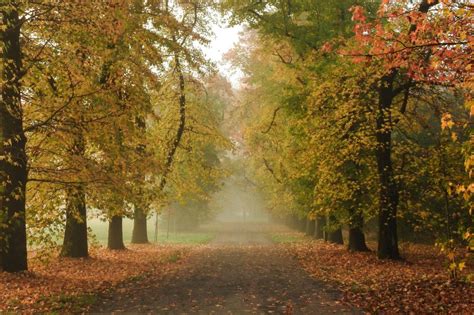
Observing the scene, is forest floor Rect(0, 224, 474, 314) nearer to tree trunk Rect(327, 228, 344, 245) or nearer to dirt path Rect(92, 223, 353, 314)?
dirt path Rect(92, 223, 353, 314)

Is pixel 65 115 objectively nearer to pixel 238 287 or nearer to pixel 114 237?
pixel 238 287

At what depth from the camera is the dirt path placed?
10773 millimetres

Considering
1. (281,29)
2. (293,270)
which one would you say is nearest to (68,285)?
(293,270)

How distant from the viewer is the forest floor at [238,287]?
35.1 ft

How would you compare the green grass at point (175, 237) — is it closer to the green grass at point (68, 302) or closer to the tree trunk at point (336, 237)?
the tree trunk at point (336, 237)

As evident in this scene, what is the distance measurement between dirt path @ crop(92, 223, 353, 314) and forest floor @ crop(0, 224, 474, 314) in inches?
0.9

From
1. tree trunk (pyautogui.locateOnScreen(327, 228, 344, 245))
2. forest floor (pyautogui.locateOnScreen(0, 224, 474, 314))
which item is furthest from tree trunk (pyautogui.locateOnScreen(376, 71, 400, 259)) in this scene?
tree trunk (pyautogui.locateOnScreen(327, 228, 344, 245))

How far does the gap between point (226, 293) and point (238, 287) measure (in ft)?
3.41

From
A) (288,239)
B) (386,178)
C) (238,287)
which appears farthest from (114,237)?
(288,239)

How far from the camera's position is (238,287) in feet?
44.8

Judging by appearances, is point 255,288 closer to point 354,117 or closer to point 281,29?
point 354,117

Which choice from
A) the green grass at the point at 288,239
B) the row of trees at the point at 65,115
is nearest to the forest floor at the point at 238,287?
the row of trees at the point at 65,115

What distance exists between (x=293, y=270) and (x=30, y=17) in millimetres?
12364

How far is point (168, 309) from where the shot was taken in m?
10.8
